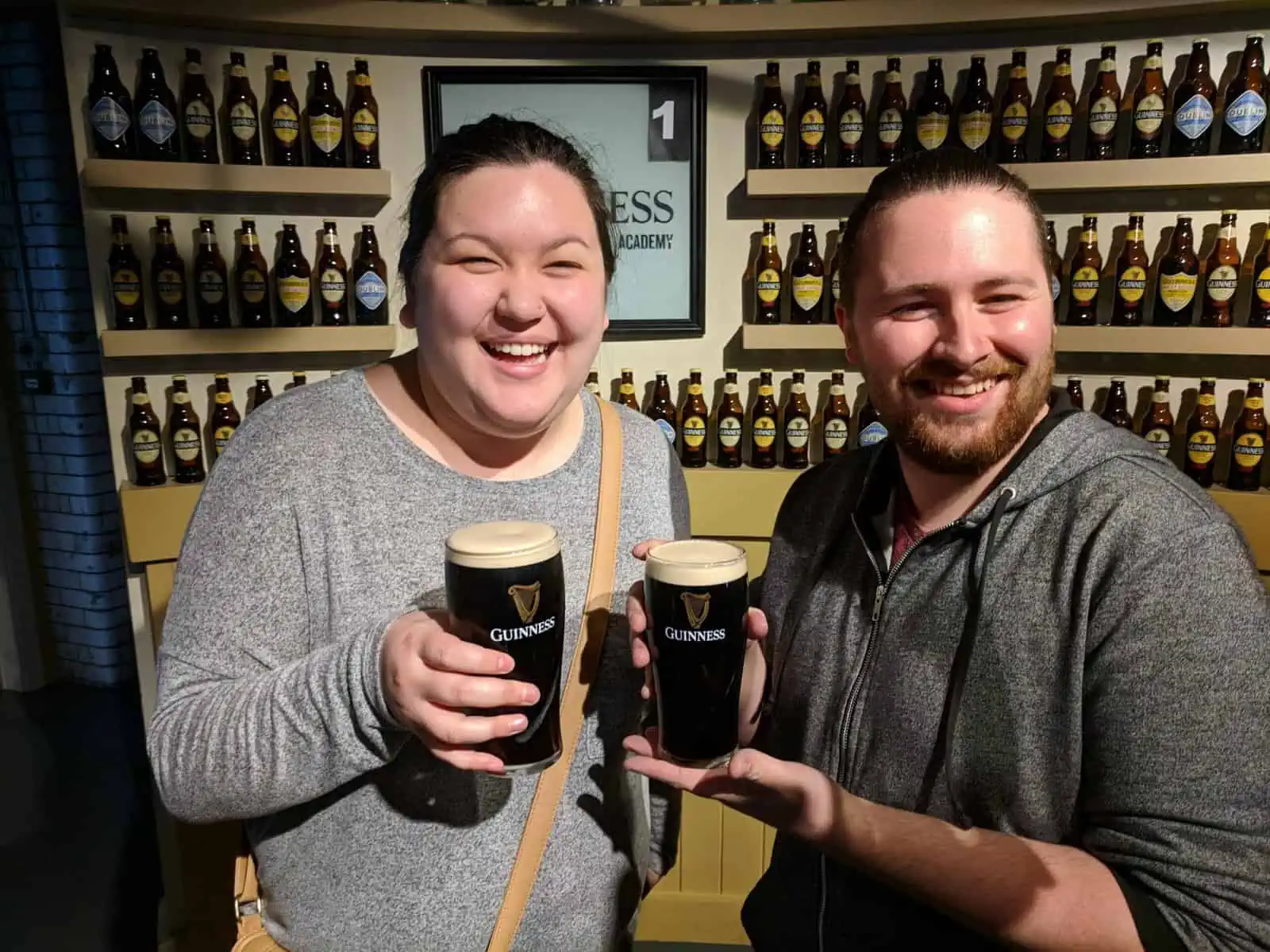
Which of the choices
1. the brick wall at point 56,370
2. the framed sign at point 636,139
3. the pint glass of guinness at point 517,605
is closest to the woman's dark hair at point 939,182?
the pint glass of guinness at point 517,605

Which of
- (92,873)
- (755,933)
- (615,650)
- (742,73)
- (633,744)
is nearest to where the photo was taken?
(633,744)

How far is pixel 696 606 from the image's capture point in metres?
0.91

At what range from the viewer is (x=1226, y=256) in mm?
2240

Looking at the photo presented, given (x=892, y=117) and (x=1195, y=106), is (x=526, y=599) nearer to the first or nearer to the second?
(x=892, y=117)

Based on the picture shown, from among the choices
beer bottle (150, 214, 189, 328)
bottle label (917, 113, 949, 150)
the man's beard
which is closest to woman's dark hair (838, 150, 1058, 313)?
the man's beard

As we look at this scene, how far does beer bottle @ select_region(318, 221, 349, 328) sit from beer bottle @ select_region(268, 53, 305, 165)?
0.68 feet

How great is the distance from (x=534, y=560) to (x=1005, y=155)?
2135mm

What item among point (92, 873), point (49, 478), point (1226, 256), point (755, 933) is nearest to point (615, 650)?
point (755, 933)

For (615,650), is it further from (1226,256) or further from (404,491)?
(1226,256)

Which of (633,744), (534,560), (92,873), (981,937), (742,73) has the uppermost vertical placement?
(742,73)

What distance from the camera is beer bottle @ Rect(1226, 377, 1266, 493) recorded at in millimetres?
2273

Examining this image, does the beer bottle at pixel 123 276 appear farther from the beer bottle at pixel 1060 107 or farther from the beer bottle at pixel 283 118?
the beer bottle at pixel 1060 107

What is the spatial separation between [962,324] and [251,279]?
2034mm

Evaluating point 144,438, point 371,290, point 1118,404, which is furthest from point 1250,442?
point 144,438
